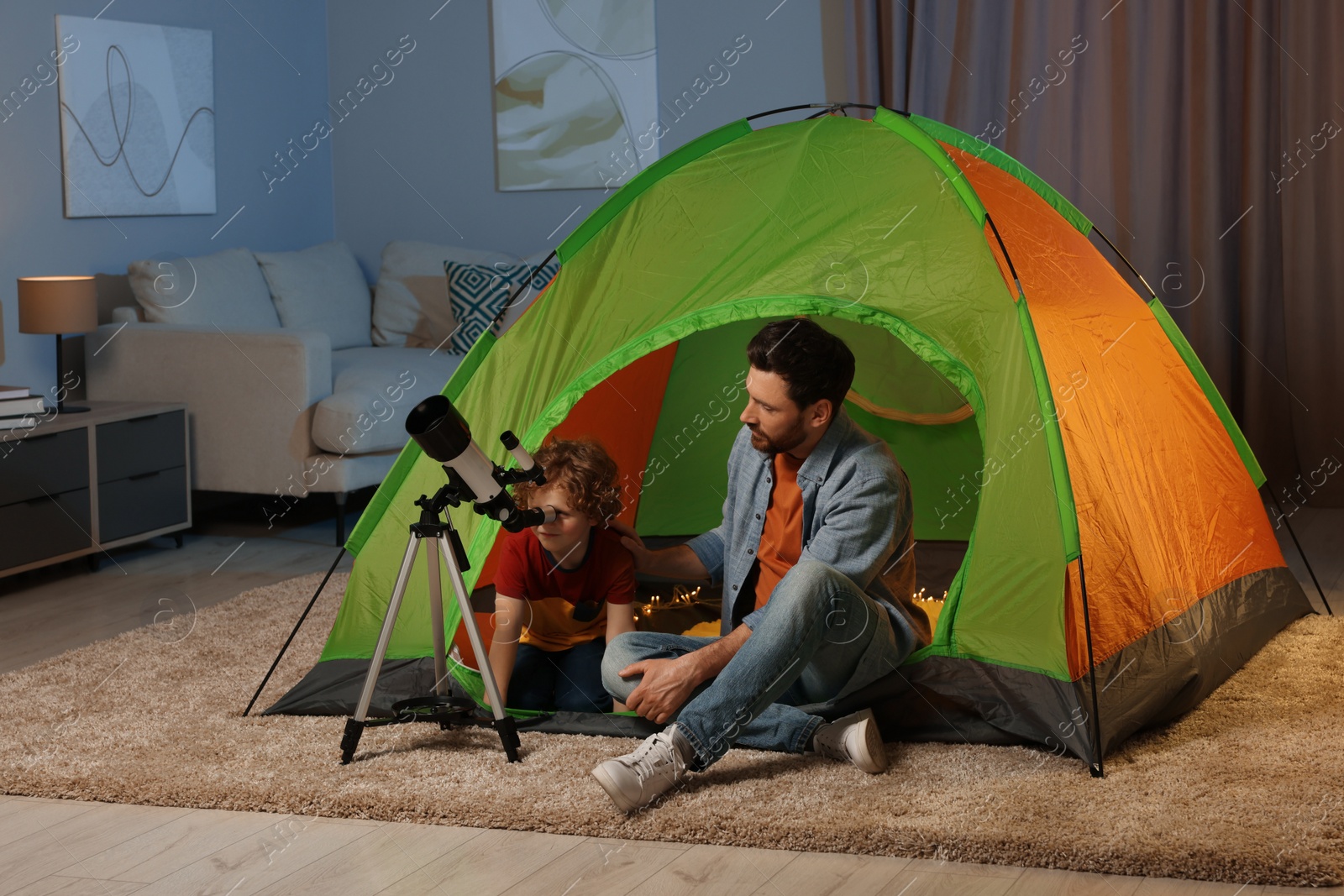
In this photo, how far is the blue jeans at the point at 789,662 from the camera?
199 centimetres

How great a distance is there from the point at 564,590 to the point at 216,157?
301cm

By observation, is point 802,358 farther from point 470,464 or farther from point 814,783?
point 814,783

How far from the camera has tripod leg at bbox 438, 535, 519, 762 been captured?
2068 mm

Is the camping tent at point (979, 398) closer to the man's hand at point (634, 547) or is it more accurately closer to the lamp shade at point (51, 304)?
the man's hand at point (634, 547)

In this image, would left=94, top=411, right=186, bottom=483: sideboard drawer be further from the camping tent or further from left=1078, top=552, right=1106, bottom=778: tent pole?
left=1078, top=552, right=1106, bottom=778: tent pole

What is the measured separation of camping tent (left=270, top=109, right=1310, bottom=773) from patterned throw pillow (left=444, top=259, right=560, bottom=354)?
1.92m

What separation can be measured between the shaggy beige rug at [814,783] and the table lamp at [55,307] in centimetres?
143

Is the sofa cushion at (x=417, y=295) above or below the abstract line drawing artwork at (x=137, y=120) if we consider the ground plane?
below

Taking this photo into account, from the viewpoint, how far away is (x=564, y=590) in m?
→ 2.33

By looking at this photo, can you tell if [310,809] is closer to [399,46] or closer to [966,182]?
[966,182]

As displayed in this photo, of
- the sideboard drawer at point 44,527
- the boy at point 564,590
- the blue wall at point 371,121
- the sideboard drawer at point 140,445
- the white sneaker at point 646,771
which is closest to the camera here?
the white sneaker at point 646,771

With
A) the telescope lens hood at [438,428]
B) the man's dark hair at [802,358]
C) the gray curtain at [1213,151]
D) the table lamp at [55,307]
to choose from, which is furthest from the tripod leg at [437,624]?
the gray curtain at [1213,151]

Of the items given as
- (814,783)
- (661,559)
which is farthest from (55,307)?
(814,783)

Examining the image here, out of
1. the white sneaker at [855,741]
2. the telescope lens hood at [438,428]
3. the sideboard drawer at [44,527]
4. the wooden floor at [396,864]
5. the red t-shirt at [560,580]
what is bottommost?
the wooden floor at [396,864]
